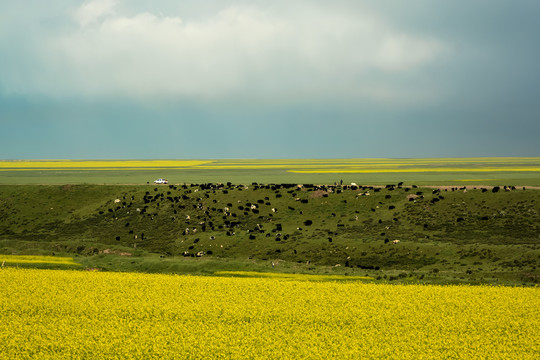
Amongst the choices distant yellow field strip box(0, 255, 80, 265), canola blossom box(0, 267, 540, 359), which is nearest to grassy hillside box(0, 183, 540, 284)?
distant yellow field strip box(0, 255, 80, 265)

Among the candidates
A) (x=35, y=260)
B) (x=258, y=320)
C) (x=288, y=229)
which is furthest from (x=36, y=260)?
(x=288, y=229)

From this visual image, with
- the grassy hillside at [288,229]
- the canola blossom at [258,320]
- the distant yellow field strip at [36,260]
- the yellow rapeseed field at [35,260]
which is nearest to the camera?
the canola blossom at [258,320]

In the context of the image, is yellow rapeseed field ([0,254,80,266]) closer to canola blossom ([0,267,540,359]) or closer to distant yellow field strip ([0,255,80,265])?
distant yellow field strip ([0,255,80,265])

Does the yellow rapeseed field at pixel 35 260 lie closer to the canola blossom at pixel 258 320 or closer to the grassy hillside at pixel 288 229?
the grassy hillside at pixel 288 229

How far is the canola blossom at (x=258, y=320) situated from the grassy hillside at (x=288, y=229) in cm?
1231

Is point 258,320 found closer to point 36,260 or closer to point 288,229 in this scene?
point 36,260

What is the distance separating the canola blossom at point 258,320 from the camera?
79.6ft

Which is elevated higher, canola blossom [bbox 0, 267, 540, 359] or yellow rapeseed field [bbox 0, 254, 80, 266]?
canola blossom [bbox 0, 267, 540, 359]

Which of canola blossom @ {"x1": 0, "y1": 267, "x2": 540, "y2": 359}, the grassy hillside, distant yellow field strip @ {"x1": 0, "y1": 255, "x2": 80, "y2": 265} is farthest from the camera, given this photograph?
the grassy hillside

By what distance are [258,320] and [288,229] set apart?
52.6 metres

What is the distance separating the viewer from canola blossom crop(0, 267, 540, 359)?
2427 centimetres

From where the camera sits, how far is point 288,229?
3241 inches

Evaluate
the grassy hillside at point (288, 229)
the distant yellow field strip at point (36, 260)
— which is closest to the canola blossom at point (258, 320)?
the distant yellow field strip at point (36, 260)

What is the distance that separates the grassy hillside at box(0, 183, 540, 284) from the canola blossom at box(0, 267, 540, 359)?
40.4 ft
